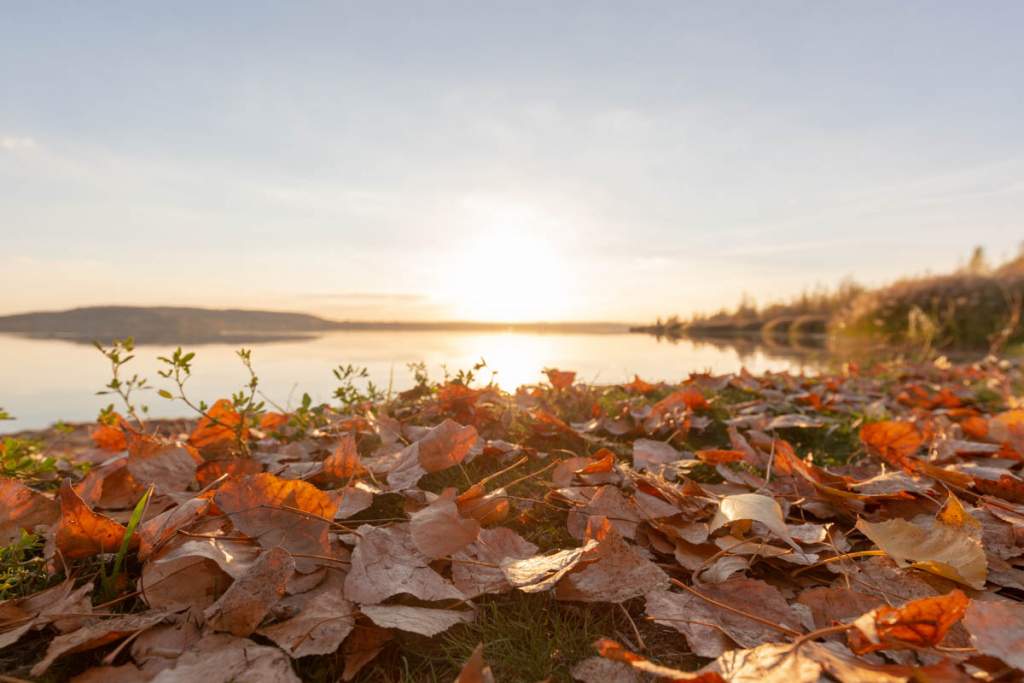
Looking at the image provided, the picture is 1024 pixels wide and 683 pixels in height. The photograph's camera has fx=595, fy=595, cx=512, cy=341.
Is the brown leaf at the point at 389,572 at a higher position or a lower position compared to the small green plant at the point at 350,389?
lower

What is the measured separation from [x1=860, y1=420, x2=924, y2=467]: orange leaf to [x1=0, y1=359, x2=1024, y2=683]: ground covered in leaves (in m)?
0.12

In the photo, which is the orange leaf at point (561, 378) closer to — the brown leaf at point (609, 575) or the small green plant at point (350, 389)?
the small green plant at point (350, 389)

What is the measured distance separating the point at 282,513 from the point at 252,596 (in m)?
0.22

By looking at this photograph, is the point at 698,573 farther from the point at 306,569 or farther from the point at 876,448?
the point at 876,448

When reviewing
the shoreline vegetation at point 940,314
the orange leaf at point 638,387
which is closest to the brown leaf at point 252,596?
the orange leaf at point 638,387

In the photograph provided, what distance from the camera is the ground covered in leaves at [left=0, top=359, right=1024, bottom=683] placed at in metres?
0.88

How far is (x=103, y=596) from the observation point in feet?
3.61

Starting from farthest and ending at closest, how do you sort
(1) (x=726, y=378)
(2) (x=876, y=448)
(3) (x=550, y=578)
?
1. (1) (x=726, y=378)
2. (2) (x=876, y=448)
3. (3) (x=550, y=578)

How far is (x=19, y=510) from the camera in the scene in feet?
4.28

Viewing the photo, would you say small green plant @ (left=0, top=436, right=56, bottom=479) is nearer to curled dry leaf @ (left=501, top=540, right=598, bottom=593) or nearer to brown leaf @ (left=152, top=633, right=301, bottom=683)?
brown leaf @ (left=152, top=633, right=301, bottom=683)

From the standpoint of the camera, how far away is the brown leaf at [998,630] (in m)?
0.79

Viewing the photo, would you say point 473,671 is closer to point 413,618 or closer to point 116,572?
point 413,618

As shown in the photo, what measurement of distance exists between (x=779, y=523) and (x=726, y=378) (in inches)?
93.1

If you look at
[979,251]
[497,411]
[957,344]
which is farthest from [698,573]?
[979,251]
